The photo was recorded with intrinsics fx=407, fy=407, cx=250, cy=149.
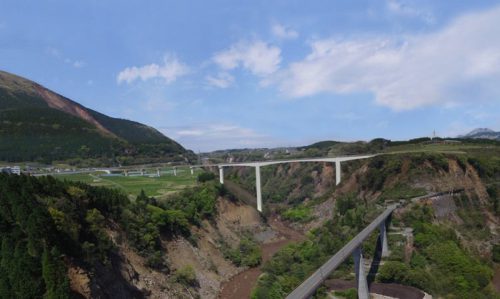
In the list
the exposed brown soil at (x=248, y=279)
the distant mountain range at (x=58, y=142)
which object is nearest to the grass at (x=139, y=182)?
the exposed brown soil at (x=248, y=279)

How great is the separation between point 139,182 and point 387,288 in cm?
4682

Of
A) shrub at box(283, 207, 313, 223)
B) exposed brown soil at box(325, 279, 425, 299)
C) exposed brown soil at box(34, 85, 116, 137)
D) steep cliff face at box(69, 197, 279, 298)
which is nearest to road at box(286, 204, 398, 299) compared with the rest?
exposed brown soil at box(325, 279, 425, 299)

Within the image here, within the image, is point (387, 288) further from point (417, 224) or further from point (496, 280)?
point (417, 224)

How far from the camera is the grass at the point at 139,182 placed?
62.8 m

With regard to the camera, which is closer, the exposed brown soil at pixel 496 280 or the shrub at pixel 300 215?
the exposed brown soil at pixel 496 280

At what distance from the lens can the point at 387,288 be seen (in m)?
36.5

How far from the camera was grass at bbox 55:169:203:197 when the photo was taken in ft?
206

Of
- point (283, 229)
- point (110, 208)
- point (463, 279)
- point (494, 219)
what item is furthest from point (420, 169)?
point (110, 208)

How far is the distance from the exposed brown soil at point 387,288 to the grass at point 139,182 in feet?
105

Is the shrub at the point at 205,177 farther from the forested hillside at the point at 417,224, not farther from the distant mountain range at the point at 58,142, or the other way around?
the distant mountain range at the point at 58,142

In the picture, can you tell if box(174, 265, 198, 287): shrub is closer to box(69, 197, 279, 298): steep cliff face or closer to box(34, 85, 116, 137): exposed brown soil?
box(69, 197, 279, 298): steep cliff face

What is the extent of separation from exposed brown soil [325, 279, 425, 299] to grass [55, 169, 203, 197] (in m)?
31.9

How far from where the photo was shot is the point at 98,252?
3341 cm

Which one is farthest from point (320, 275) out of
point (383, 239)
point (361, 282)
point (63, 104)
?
point (63, 104)
